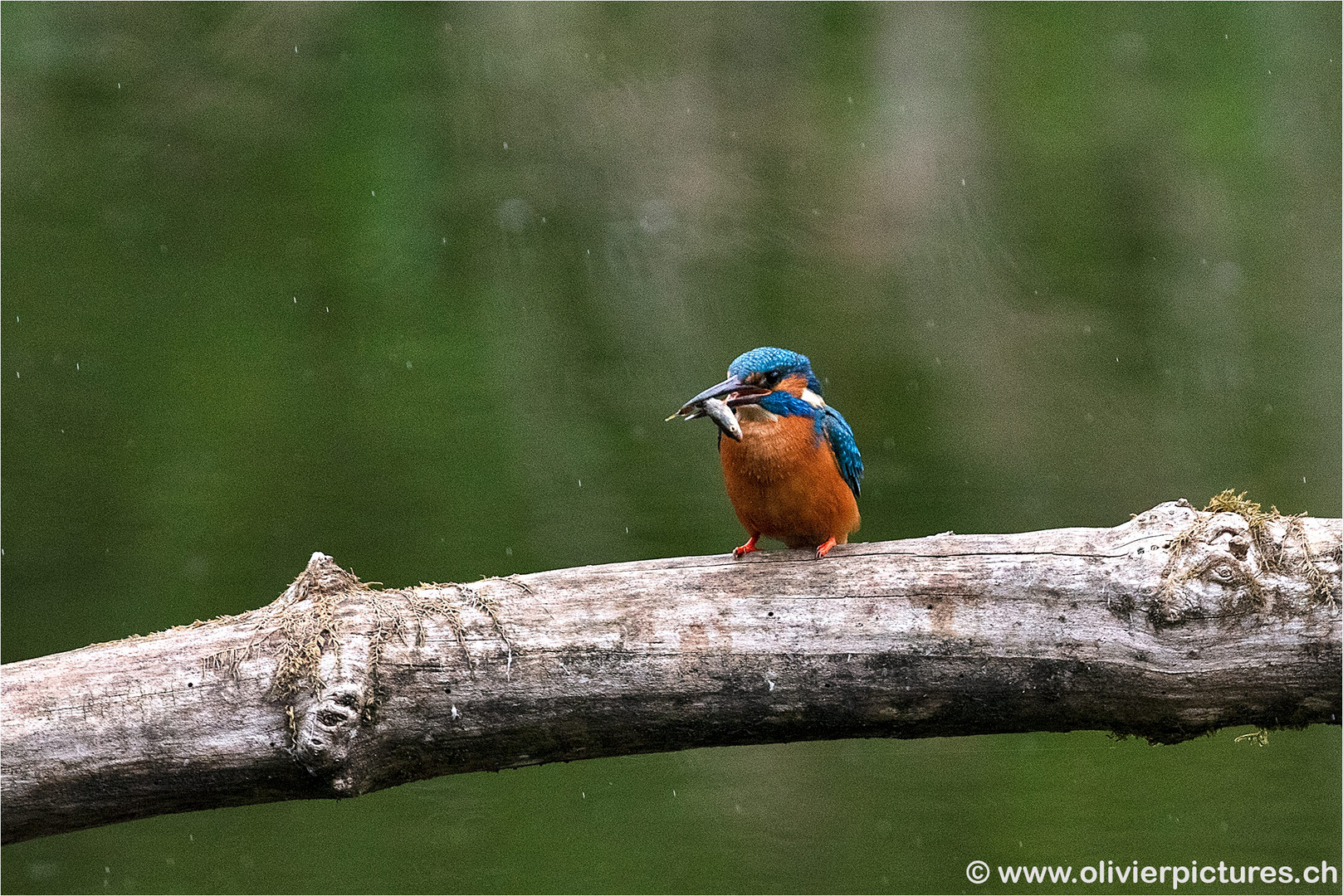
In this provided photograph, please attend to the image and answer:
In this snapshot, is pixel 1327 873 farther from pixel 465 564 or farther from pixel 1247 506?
pixel 465 564

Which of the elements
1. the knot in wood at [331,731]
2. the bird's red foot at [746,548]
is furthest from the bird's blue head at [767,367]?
the knot in wood at [331,731]

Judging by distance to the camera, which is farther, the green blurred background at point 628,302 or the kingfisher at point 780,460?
the green blurred background at point 628,302

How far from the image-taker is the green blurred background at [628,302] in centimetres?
477

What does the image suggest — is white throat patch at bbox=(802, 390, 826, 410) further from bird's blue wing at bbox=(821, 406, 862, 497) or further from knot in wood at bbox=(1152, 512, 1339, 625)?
knot in wood at bbox=(1152, 512, 1339, 625)

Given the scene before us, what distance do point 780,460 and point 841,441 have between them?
20 centimetres

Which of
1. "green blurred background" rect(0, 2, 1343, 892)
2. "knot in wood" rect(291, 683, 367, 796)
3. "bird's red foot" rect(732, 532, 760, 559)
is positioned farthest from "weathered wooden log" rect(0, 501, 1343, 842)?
"green blurred background" rect(0, 2, 1343, 892)

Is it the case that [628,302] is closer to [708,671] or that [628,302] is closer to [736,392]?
[736,392]

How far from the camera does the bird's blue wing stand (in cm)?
267

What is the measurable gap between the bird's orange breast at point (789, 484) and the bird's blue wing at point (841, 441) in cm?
5

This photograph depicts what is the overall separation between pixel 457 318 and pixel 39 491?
1.82m

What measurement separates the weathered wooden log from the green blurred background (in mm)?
2550

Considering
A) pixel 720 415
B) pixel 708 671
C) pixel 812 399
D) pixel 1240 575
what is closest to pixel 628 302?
pixel 812 399

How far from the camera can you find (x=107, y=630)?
15.6ft

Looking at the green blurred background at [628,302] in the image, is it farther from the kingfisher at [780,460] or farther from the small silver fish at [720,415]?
the small silver fish at [720,415]
